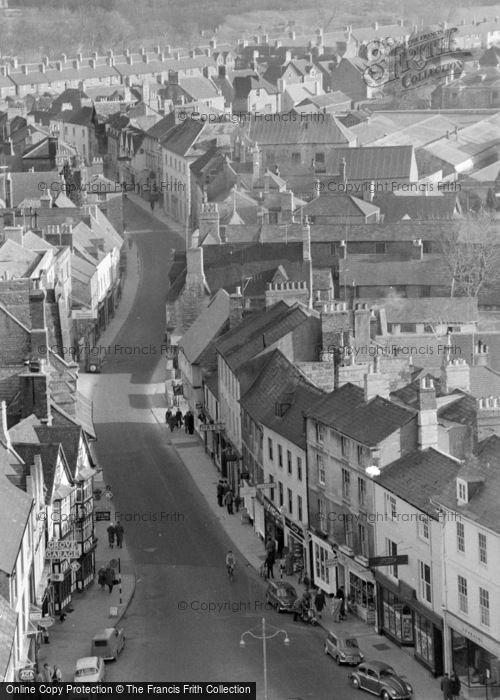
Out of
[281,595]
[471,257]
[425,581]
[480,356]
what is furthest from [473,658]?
[471,257]

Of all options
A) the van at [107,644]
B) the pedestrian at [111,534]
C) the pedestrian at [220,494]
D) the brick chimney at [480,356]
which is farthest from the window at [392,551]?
the pedestrian at [220,494]

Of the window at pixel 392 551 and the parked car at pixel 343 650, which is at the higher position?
the window at pixel 392 551

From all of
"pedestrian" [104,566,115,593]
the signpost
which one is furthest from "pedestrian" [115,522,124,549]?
the signpost

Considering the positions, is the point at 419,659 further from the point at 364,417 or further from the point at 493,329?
the point at 493,329

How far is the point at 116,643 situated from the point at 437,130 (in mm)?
105607

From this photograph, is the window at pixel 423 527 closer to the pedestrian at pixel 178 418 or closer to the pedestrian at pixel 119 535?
the pedestrian at pixel 119 535

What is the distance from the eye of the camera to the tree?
10662 centimetres

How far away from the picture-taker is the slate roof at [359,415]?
65062 millimetres

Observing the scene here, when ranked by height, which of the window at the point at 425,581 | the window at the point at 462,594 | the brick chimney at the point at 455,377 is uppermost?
the brick chimney at the point at 455,377

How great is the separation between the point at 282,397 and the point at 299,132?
245ft

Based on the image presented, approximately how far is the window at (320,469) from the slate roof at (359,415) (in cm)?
146

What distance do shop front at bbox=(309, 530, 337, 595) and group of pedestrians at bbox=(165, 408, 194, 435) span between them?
20.4 metres

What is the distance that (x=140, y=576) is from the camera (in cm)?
7075

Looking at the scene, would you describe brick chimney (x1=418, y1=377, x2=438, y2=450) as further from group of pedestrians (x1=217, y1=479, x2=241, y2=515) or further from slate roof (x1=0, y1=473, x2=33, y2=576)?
group of pedestrians (x1=217, y1=479, x2=241, y2=515)
